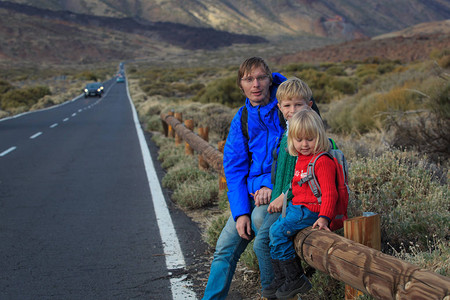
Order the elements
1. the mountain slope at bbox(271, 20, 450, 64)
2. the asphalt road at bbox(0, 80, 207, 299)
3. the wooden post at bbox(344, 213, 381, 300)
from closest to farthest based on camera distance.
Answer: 1. the wooden post at bbox(344, 213, 381, 300)
2. the asphalt road at bbox(0, 80, 207, 299)
3. the mountain slope at bbox(271, 20, 450, 64)

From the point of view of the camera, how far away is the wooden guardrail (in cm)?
220

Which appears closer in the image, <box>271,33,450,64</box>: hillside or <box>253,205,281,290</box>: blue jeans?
<box>253,205,281,290</box>: blue jeans

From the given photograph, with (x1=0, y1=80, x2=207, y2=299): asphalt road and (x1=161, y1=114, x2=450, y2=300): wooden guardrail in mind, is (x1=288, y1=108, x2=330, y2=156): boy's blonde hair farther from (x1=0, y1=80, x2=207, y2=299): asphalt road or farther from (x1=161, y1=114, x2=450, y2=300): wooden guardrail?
(x1=0, y1=80, x2=207, y2=299): asphalt road

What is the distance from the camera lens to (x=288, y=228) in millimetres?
3123

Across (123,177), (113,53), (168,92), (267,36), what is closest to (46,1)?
(113,53)

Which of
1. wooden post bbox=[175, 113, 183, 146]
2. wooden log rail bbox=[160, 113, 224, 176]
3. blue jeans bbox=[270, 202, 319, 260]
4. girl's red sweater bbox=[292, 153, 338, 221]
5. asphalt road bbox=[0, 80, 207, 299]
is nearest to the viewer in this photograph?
→ girl's red sweater bbox=[292, 153, 338, 221]

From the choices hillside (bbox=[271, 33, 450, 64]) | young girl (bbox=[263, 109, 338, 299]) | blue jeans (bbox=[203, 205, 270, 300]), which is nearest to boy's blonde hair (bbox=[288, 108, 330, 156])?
young girl (bbox=[263, 109, 338, 299])

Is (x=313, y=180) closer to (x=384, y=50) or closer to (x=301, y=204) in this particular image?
(x=301, y=204)

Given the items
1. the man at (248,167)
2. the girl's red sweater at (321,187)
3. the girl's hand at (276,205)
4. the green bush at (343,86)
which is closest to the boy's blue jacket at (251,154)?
the man at (248,167)

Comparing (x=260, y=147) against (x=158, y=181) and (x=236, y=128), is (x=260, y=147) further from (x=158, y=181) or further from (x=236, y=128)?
(x=158, y=181)

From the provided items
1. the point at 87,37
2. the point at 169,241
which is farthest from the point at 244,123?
the point at 87,37

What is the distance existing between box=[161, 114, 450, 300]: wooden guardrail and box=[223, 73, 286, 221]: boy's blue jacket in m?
0.51

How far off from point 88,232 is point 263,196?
126 inches

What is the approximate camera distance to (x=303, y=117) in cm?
303
